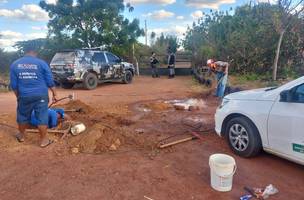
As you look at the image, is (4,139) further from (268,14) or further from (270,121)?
(268,14)

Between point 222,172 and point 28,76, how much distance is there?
11.8ft

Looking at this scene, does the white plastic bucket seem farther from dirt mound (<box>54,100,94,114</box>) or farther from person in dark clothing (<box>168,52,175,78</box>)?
person in dark clothing (<box>168,52,175,78</box>)

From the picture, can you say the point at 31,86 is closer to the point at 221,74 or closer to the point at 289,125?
the point at 289,125

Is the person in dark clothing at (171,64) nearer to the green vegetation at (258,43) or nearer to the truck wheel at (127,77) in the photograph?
the green vegetation at (258,43)

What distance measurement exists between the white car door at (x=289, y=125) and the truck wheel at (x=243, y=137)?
284 millimetres

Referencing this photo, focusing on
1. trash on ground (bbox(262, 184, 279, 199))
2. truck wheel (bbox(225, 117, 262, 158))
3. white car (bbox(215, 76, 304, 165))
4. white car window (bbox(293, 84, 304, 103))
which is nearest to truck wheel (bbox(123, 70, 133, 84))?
white car (bbox(215, 76, 304, 165))

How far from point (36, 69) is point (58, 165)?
1.73 metres

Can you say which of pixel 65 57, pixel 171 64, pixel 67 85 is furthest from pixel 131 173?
pixel 171 64

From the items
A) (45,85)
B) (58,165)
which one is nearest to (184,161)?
(58,165)

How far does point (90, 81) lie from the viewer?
47.3 ft

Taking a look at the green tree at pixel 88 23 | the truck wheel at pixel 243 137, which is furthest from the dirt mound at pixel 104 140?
the green tree at pixel 88 23

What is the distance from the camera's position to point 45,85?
18.6ft

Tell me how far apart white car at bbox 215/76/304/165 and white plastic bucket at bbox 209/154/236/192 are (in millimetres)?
949

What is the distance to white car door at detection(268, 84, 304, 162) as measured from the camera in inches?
165
